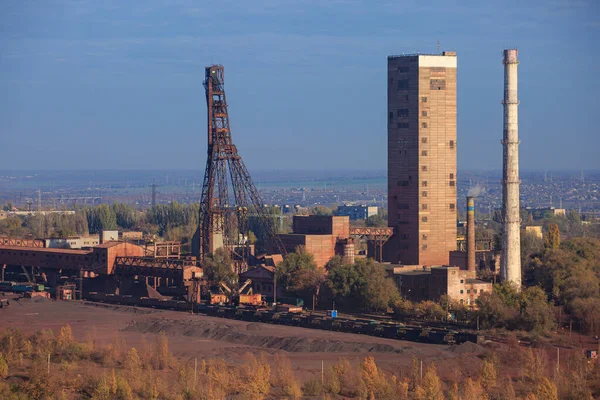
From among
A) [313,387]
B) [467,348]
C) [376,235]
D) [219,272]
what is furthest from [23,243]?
[313,387]

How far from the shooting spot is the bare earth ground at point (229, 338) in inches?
2547

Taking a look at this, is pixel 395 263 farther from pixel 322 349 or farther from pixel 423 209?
pixel 322 349

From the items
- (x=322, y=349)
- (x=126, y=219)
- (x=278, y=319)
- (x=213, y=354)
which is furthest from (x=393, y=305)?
(x=126, y=219)

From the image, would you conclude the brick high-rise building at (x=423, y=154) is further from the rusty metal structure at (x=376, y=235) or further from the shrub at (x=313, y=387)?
the shrub at (x=313, y=387)

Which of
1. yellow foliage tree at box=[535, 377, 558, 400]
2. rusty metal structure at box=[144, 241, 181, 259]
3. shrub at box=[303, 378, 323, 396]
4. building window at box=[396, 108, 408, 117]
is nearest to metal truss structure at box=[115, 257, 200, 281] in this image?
rusty metal structure at box=[144, 241, 181, 259]

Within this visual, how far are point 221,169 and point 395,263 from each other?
18.2 m

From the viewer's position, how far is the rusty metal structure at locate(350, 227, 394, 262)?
350ft

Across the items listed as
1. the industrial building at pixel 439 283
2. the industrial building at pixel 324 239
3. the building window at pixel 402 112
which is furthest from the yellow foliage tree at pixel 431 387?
the building window at pixel 402 112

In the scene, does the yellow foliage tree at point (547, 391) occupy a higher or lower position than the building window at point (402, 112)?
lower

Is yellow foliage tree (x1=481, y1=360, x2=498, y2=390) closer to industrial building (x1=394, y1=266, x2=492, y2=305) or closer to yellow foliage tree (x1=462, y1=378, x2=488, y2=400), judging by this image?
yellow foliage tree (x1=462, y1=378, x2=488, y2=400)

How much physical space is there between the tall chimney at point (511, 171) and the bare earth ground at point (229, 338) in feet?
72.9

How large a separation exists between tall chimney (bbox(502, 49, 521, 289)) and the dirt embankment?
79.1 feet

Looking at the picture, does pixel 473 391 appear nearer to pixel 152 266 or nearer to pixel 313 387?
pixel 313 387

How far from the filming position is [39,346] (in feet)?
214
